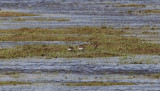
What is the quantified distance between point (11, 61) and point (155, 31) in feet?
48.7

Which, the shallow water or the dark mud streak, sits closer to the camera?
the shallow water

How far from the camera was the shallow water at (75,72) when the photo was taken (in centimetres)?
2105

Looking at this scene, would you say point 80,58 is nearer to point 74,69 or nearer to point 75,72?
point 74,69

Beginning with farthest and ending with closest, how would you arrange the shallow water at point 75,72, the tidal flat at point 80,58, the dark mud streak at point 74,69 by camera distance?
the dark mud streak at point 74,69 < the tidal flat at point 80,58 < the shallow water at point 75,72

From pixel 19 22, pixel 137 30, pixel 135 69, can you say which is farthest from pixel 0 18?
pixel 135 69

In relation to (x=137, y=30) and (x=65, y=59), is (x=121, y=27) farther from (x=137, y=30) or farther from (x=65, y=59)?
(x=65, y=59)

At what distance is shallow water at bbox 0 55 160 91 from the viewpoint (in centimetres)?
2105

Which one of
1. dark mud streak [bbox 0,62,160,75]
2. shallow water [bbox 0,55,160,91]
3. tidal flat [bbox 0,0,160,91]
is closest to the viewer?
shallow water [bbox 0,55,160,91]

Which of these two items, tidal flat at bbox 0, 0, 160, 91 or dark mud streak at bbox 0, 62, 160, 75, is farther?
dark mud streak at bbox 0, 62, 160, 75

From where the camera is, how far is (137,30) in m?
41.4

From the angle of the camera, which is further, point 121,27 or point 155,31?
point 121,27

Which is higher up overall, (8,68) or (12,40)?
(8,68)

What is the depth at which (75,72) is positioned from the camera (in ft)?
80.7

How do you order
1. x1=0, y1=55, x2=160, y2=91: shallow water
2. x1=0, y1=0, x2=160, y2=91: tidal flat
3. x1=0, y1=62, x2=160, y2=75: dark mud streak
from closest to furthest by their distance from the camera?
x1=0, y1=55, x2=160, y2=91: shallow water
x1=0, y1=0, x2=160, y2=91: tidal flat
x1=0, y1=62, x2=160, y2=75: dark mud streak
